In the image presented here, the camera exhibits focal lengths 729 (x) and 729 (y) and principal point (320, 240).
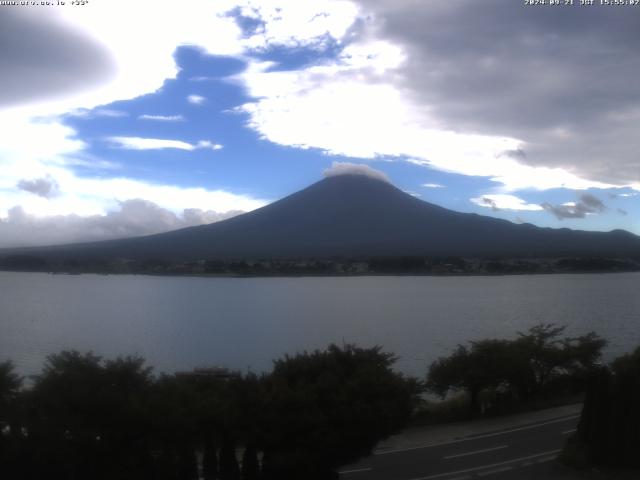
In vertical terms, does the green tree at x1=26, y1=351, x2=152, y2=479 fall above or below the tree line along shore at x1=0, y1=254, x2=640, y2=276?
below

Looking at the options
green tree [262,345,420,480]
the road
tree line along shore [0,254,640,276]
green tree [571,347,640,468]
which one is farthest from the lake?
tree line along shore [0,254,640,276]

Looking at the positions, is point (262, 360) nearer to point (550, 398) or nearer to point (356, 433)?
point (550, 398)

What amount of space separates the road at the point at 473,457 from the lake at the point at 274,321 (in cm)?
824

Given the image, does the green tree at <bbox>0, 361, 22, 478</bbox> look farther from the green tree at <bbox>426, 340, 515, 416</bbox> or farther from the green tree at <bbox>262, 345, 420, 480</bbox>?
the green tree at <bbox>426, 340, 515, 416</bbox>

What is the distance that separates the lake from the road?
8239 mm

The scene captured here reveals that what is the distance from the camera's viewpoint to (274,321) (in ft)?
121

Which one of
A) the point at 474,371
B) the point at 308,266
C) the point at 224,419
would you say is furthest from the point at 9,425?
the point at 308,266

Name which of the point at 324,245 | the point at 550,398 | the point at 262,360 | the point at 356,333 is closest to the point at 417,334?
the point at 356,333

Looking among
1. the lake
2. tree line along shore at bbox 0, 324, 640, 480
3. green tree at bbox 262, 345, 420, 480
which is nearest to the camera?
tree line along shore at bbox 0, 324, 640, 480

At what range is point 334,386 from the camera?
934cm

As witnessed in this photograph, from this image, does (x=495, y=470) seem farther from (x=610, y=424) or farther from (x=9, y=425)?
(x=9, y=425)

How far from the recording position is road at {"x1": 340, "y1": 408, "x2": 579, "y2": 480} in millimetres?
9945

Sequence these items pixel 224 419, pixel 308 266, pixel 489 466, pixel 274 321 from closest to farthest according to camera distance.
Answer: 1. pixel 224 419
2. pixel 489 466
3. pixel 274 321
4. pixel 308 266

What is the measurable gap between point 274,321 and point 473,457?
1049 inches
